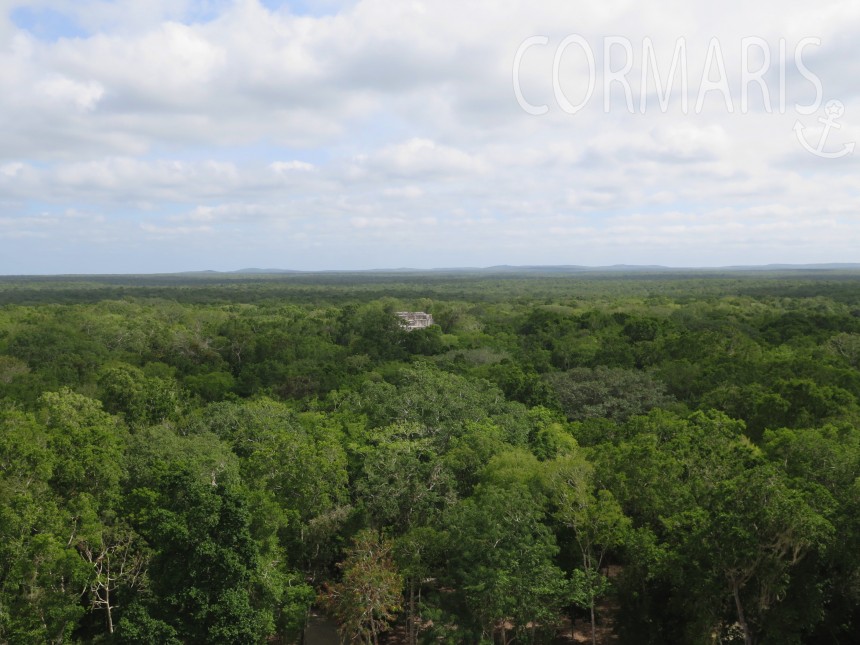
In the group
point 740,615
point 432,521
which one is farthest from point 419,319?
point 740,615

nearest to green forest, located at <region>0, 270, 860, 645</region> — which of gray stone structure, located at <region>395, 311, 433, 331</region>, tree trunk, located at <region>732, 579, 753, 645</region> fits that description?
tree trunk, located at <region>732, 579, 753, 645</region>

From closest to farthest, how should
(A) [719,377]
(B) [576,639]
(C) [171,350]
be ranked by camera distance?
(B) [576,639], (A) [719,377], (C) [171,350]

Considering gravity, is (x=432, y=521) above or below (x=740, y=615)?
above

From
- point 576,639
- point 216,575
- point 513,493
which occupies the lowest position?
point 576,639

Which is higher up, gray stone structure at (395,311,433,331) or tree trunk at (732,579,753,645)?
gray stone structure at (395,311,433,331)

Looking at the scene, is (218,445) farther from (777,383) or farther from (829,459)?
(777,383)

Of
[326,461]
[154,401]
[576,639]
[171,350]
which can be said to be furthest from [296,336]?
[576,639]

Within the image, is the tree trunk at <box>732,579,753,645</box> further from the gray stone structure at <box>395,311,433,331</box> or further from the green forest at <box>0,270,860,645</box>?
the gray stone structure at <box>395,311,433,331</box>

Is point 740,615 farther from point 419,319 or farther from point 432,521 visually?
point 419,319

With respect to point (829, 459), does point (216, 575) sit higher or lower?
lower

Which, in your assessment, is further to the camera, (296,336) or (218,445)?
(296,336)

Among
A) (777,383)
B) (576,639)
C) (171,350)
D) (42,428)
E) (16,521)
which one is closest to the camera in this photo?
(16,521)
